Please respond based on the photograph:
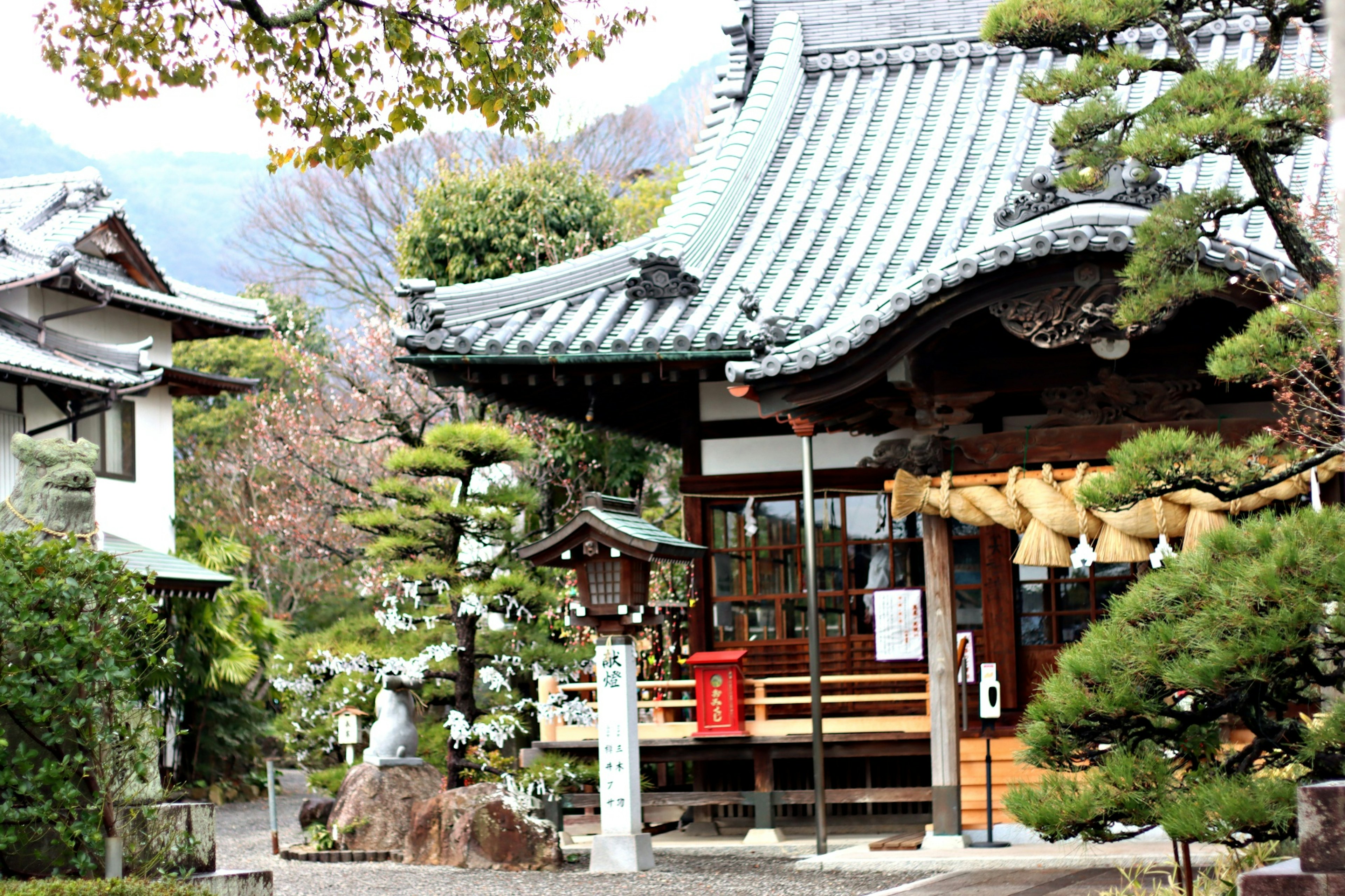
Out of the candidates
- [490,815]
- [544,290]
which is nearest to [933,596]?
[490,815]

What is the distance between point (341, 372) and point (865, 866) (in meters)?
15.0

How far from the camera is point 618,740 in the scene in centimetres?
1099

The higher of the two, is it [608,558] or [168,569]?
[168,569]

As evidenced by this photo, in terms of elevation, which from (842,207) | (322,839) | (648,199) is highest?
(648,199)

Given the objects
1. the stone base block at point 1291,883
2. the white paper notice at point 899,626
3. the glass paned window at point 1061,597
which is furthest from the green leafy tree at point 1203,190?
the white paper notice at point 899,626

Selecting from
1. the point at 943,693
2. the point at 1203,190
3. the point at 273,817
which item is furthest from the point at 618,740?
the point at 1203,190

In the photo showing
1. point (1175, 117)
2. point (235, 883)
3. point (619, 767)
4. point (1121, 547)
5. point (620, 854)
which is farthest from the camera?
point (619, 767)

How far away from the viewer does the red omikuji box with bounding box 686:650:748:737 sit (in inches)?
467

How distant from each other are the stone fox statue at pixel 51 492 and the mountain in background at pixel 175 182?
73057 millimetres

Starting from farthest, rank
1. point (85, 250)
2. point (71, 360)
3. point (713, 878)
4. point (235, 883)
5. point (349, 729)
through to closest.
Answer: point (85, 250)
point (71, 360)
point (349, 729)
point (713, 878)
point (235, 883)

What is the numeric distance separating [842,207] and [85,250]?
13307 mm

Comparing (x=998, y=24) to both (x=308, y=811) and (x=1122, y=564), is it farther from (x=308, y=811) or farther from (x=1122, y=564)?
(x=308, y=811)

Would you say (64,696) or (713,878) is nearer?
(64,696)

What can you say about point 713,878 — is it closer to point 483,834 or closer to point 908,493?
point 483,834
